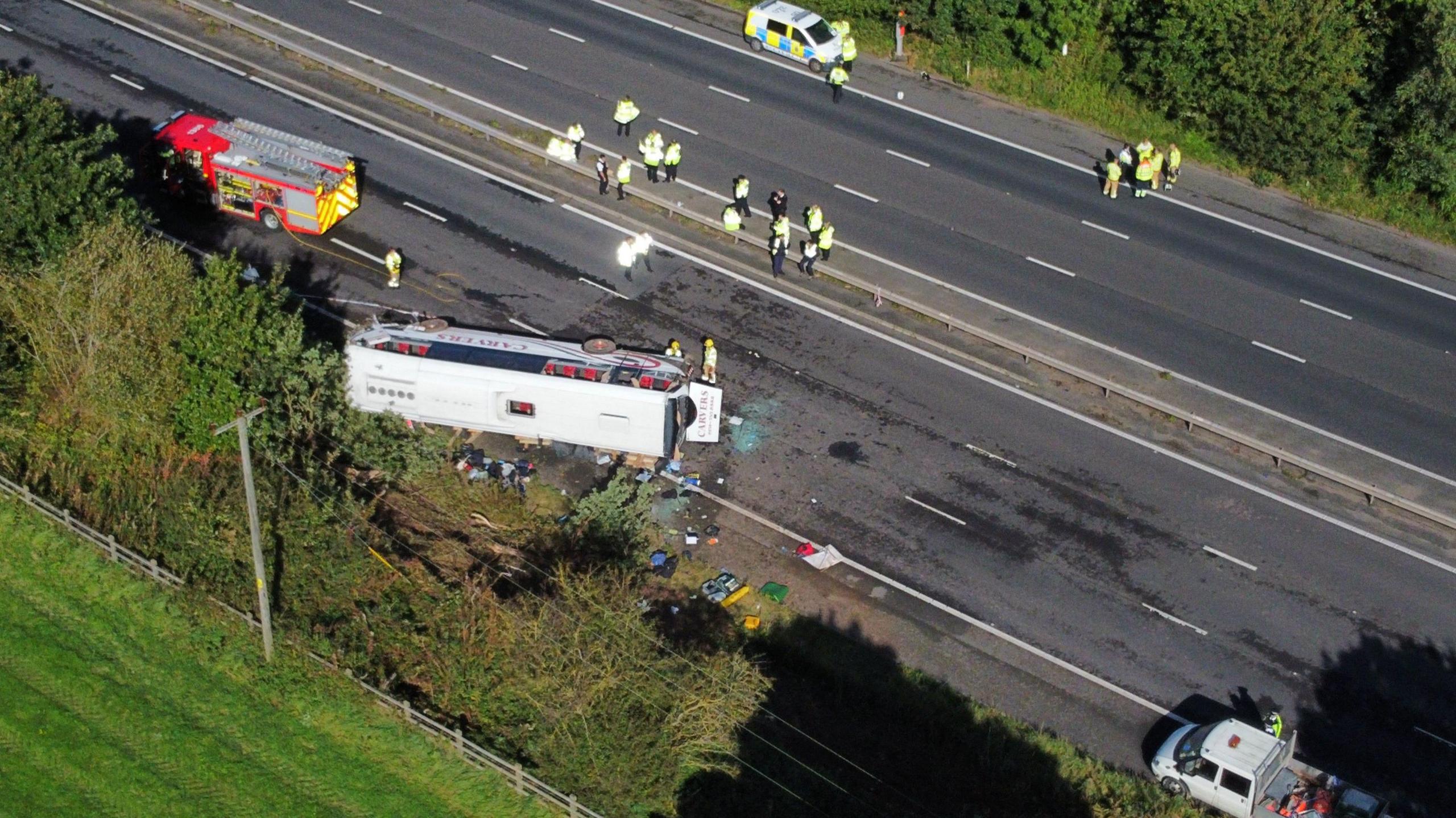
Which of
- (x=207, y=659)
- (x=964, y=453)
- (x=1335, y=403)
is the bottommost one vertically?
(x=207, y=659)

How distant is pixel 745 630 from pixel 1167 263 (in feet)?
57.7

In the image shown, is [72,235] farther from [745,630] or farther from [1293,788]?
[1293,788]

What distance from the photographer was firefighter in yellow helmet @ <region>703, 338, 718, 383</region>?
36.7 metres

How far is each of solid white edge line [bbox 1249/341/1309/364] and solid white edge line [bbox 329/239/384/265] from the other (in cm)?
2272

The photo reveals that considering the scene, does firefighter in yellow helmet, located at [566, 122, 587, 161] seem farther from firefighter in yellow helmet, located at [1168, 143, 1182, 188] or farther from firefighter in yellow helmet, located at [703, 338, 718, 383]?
firefighter in yellow helmet, located at [1168, 143, 1182, 188]

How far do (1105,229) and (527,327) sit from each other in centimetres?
1638

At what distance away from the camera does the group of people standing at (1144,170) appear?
144ft

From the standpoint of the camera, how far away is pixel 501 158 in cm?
4522

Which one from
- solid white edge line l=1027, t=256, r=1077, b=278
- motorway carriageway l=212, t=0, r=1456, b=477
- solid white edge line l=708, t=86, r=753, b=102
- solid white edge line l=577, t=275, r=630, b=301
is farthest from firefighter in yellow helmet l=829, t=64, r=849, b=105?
solid white edge line l=577, t=275, r=630, b=301

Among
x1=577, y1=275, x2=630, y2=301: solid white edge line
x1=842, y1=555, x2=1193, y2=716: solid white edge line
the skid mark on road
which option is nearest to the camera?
x1=842, y1=555, x2=1193, y2=716: solid white edge line

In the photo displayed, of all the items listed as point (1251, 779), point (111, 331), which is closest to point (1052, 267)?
point (1251, 779)

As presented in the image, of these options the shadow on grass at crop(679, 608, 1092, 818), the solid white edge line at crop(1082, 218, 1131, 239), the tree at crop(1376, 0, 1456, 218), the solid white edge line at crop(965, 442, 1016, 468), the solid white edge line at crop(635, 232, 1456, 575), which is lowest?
the shadow on grass at crop(679, 608, 1092, 818)

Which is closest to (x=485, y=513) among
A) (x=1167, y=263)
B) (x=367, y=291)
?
(x=367, y=291)

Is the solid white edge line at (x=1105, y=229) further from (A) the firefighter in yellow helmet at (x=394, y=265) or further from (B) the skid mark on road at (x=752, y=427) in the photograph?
(A) the firefighter in yellow helmet at (x=394, y=265)
